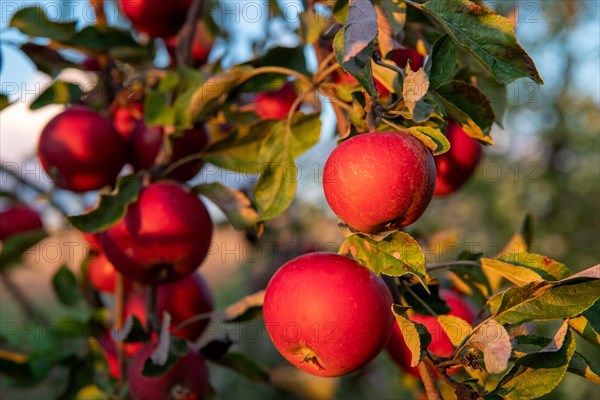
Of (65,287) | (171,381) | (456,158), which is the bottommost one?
(65,287)

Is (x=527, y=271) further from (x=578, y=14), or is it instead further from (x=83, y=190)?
(x=578, y=14)

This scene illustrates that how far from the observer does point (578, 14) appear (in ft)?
20.7

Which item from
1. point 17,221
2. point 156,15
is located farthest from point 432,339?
point 17,221

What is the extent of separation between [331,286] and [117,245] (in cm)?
45

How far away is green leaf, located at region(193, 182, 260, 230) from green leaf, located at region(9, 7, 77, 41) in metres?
0.44

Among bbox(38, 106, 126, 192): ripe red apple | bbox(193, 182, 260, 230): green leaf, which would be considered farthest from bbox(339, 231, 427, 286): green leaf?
bbox(38, 106, 126, 192): ripe red apple

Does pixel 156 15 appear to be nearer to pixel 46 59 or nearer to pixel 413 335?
pixel 46 59

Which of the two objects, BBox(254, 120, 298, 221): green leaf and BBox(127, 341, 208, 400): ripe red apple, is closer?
BBox(254, 120, 298, 221): green leaf

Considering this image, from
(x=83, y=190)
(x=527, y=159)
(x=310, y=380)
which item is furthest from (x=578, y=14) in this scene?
(x=83, y=190)

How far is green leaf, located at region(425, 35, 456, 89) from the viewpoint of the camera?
0.74 metres

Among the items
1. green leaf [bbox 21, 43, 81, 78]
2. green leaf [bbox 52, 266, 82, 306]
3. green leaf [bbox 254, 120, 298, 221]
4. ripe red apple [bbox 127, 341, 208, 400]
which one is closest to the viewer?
green leaf [bbox 254, 120, 298, 221]

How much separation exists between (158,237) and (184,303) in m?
0.26

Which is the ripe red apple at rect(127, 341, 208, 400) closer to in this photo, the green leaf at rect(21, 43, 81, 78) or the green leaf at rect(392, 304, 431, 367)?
the green leaf at rect(392, 304, 431, 367)

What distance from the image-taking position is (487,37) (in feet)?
2.34
